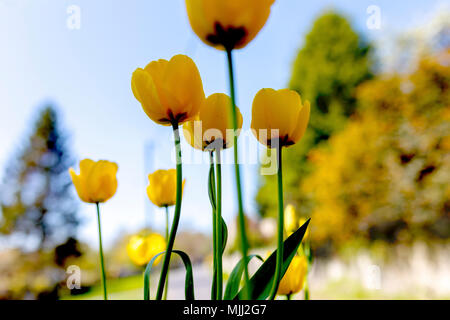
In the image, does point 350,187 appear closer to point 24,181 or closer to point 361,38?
point 361,38

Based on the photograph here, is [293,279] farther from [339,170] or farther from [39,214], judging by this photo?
[39,214]

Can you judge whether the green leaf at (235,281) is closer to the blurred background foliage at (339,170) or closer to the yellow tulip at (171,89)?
the yellow tulip at (171,89)

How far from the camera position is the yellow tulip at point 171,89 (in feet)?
0.60

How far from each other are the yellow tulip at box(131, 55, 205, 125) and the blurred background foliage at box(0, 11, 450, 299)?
1.62 meters

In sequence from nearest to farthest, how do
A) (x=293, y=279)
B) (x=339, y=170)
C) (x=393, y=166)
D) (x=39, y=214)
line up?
1. (x=293, y=279)
2. (x=393, y=166)
3. (x=339, y=170)
4. (x=39, y=214)

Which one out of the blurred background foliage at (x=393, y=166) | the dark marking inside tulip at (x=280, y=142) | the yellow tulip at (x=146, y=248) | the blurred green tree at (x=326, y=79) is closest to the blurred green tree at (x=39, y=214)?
the blurred green tree at (x=326, y=79)

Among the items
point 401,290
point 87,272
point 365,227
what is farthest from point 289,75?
point 87,272

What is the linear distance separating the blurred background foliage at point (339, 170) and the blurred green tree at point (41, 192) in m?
0.02

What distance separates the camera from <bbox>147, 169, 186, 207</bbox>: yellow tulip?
27cm

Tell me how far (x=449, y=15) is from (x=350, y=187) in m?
2.16

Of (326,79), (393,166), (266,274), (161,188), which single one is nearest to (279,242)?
(266,274)

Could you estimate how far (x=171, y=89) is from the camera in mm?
182

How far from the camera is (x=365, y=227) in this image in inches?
150

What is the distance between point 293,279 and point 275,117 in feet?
0.47
